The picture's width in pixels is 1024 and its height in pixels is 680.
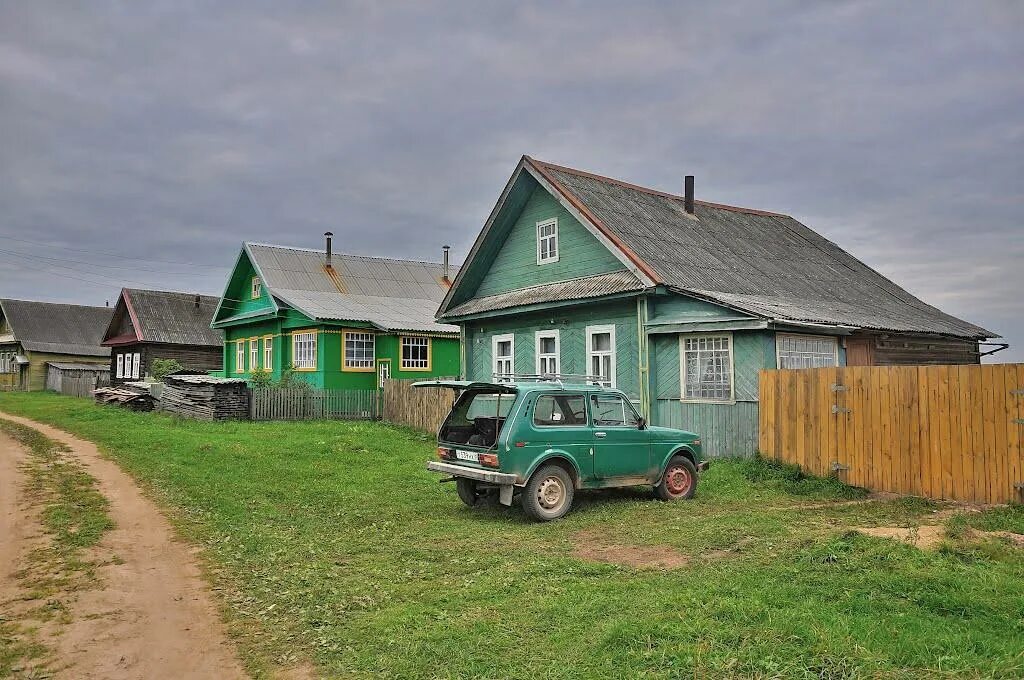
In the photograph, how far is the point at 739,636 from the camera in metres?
5.13

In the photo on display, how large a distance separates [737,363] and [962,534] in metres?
7.44

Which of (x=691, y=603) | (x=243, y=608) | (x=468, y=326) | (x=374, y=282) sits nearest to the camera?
(x=691, y=603)

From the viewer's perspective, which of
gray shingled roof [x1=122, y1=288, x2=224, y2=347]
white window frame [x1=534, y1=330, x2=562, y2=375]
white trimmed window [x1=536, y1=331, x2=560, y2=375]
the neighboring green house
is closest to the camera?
the neighboring green house

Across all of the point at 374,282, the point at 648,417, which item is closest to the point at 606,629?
the point at 648,417

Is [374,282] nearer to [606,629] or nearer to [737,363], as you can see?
[737,363]

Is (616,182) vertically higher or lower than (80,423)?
higher

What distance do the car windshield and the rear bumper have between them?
39 centimetres

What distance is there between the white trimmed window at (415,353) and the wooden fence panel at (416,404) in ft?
17.0

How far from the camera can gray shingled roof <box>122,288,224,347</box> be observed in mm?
40594

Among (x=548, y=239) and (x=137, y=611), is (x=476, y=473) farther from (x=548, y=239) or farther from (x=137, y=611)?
(x=548, y=239)

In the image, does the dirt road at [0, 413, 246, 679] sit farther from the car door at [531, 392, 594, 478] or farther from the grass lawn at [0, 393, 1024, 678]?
the car door at [531, 392, 594, 478]

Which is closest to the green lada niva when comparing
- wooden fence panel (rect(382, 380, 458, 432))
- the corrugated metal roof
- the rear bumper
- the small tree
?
the rear bumper

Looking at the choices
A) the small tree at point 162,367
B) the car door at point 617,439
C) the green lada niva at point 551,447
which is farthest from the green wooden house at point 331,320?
the car door at point 617,439

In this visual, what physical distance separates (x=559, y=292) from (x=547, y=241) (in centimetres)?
221
